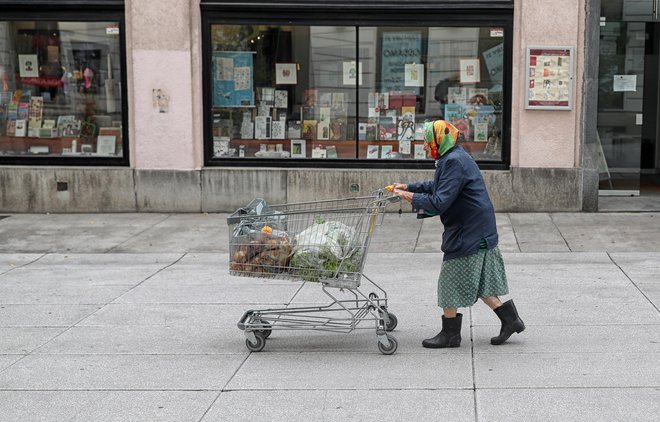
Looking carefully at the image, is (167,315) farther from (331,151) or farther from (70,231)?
(331,151)

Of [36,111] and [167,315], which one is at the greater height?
[36,111]

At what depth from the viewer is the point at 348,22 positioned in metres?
13.2

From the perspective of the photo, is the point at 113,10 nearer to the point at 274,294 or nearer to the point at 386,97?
the point at 386,97

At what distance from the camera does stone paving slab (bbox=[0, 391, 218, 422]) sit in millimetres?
5664

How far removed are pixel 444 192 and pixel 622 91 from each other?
27.3 feet

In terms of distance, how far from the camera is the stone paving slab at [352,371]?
6172 mm

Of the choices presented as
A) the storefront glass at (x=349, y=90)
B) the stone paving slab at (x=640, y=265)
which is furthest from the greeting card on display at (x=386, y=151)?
the stone paving slab at (x=640, y=265)

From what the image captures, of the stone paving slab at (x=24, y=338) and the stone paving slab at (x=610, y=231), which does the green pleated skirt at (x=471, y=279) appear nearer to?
the stone paving slab at (x=24, y=338)

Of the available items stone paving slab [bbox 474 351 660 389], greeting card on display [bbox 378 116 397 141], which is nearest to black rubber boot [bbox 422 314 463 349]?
stone paving slab [bbox 474 351 660 389]

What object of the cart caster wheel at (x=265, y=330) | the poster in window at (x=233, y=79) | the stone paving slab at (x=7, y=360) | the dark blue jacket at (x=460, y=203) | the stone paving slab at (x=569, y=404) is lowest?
the stone paving slab at (x=7, y=360)

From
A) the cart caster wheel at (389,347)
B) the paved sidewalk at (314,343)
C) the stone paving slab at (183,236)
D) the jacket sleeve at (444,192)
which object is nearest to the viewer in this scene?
the paved sidewalk at (314,343)

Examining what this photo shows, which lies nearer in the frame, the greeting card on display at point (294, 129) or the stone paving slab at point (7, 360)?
the stone paving slab at point (7, 360)

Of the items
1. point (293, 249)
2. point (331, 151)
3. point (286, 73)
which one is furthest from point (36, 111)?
point (293, 249)

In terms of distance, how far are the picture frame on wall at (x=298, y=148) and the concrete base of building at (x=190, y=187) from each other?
0.39 meters
